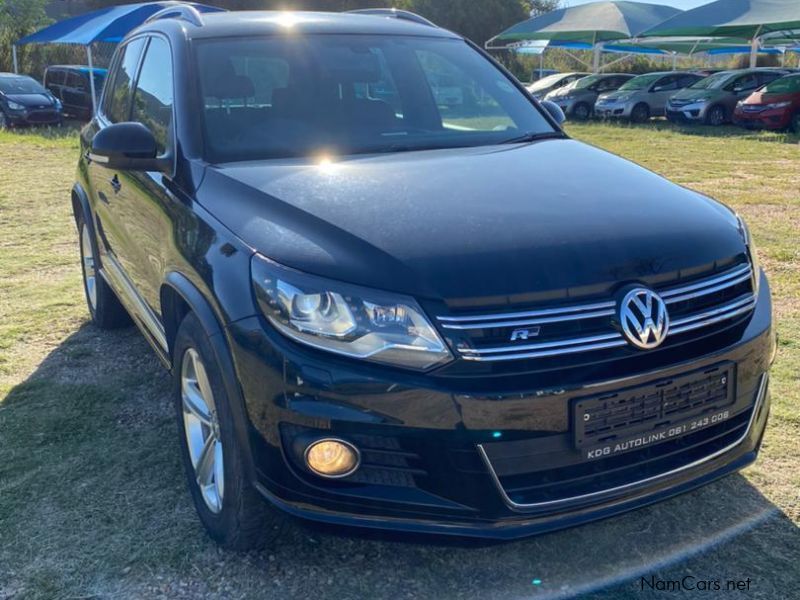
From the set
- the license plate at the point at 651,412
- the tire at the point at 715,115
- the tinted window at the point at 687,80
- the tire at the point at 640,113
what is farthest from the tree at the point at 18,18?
the license plate at the point at 651,412

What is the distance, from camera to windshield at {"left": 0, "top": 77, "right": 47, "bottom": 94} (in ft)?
63.5

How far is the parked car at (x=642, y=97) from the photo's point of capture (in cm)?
2366

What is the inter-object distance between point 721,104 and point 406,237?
69.9ft

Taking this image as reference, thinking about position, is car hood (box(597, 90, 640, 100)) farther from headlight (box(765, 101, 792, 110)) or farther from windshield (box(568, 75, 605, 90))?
headlight (box(765, 101, 792, 110))

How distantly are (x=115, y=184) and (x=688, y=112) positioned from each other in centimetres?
2030

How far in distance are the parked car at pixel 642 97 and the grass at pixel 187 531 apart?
20.2m

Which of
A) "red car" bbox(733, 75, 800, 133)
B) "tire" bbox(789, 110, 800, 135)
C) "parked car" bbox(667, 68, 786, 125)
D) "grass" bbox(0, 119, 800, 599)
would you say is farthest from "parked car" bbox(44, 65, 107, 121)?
"grass" bbox(0, 119, 800, 599)

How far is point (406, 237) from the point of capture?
7.70 ft

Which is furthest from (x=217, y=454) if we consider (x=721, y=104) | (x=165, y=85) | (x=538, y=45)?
(x=538, y=45)

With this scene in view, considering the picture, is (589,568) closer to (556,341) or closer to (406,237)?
(556,341)

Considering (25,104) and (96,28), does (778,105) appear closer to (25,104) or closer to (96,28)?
(96,28)

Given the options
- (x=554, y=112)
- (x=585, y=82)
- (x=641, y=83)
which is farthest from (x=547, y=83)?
(x=554, y=112)

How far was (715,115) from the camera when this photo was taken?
838 inches

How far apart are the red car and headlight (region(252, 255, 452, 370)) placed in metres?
19.3
